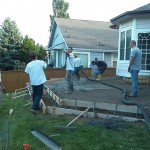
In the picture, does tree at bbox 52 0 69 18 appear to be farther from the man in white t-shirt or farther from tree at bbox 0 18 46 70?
the man in white t-shirt

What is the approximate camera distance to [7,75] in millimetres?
20125

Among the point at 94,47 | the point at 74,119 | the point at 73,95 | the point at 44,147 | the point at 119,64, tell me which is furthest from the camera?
the point at 94,47

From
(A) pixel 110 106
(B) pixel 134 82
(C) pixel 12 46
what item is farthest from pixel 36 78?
(C) pixel 12 46

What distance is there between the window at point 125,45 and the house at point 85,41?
9.69 meters

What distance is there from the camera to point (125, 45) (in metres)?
15.8

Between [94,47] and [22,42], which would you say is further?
[22,42]

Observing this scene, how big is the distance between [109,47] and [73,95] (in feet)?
55.4

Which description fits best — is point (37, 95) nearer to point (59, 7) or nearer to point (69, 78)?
point (69, 78)

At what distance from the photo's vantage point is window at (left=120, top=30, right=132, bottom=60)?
15.5 meters

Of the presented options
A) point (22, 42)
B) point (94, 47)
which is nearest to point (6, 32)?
point (22, 42)

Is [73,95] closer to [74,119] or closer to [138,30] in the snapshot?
[74,119]

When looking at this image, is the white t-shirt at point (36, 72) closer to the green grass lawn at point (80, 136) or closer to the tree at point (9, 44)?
the green grass lawn at point (80, 136)

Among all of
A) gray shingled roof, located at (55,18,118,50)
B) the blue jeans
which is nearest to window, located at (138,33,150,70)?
the blue jeans

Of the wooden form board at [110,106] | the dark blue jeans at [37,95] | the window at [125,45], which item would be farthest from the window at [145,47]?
the dark blue jeans at [37,95]
